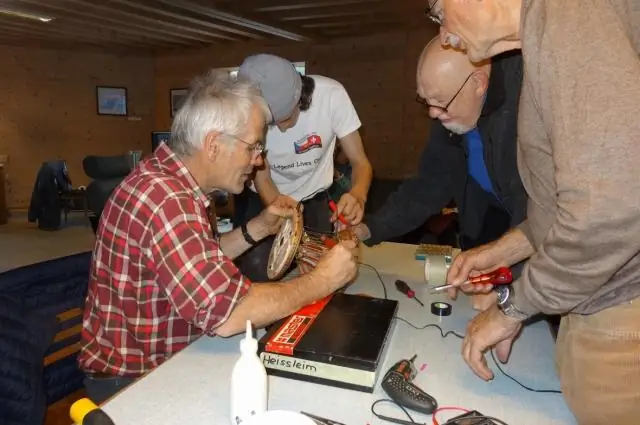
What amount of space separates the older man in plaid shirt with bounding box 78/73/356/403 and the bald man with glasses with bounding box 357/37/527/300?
1.75 feet

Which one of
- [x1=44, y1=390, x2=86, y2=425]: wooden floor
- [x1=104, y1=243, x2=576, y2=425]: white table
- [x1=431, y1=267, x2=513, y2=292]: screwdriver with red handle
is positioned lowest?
[x1=44, y1=390, x2=86, y2=425]: wooden floor

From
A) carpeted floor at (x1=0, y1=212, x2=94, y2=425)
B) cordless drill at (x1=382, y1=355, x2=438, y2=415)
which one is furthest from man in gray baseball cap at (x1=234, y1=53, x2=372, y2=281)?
carpeted floor at (x1=0, y1=212, x2=94, y2=425)

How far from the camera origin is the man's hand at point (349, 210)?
1.94m

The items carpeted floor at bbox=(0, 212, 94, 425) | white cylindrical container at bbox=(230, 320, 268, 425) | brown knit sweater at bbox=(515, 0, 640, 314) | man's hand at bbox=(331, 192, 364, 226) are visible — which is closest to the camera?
Result: brown knit sweater at bbox=(515, 0, 640, 314)

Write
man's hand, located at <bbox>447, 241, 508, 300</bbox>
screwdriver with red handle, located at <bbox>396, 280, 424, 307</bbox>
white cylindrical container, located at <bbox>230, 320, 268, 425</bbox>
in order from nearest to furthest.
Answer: white cylindrical container, located at <bbox>230, 320, 268, 425</bbox>
man's hand, located at <bbox>447, 241, 508, 300</bbox>
screwdriver with red handle, located at <bbox>396, 280, 424, 307</bbox>

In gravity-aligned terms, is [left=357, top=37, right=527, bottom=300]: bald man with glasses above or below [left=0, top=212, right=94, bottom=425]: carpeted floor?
above

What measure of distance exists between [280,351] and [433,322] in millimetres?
517

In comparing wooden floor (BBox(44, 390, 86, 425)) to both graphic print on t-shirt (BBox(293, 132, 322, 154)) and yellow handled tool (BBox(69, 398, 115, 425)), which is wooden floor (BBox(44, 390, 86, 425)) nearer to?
graphic print on t-shirt (BBox(293, 132, 322, 154))

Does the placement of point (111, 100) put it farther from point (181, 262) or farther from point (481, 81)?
point (181, 262)

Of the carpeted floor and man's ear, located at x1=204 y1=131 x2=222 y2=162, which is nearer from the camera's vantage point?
man's ear, located at x1=204 y1=131 x2=222 y2=162

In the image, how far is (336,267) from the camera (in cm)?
137

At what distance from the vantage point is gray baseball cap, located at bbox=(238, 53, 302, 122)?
1.80 meters

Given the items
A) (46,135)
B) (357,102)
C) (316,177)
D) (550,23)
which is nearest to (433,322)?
(550,23)

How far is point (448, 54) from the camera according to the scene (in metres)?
1.43
